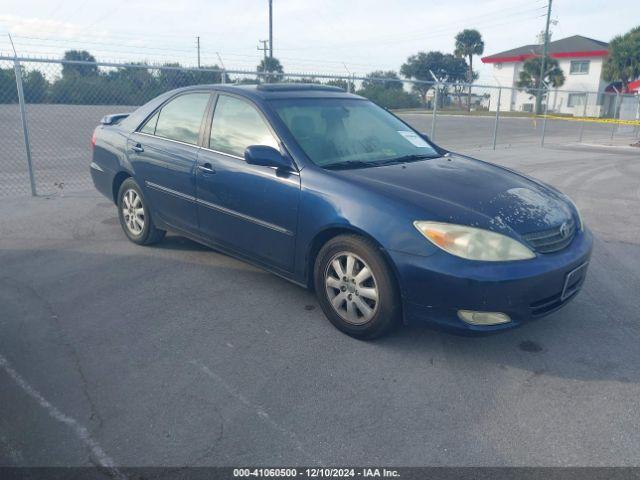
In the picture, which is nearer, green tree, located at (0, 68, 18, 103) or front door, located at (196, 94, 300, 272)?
front door, located at (196, 94, 300, 272)

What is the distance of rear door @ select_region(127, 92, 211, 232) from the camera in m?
4.68

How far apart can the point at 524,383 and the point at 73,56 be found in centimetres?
1778

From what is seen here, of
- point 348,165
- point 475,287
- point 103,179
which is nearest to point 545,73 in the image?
point 103,179

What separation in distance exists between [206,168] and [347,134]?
117 cm

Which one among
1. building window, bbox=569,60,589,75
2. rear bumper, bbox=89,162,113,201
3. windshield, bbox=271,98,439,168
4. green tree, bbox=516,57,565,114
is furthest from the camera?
building window, bbox=569,60,589,75

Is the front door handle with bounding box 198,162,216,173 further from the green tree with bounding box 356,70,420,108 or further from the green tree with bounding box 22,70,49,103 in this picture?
Result: the green tree with bounding box 356,70,420,108

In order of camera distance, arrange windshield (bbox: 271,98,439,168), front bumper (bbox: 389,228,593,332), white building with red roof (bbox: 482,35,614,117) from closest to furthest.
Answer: front bumper (bbox: 389,228,593,332) → windshield (bbox: 271,98,439,168) → white building with red roof (bbox: 482,35,614,117)

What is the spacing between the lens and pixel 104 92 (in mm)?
10094

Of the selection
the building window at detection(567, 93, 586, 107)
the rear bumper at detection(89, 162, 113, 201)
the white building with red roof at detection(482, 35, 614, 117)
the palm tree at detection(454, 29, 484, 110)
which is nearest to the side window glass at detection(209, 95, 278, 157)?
the rear bumper at detection(89, 162, 113, 201)

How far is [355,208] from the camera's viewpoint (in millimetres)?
3496

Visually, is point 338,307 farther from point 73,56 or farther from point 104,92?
point 73,56

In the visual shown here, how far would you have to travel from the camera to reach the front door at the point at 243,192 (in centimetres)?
394

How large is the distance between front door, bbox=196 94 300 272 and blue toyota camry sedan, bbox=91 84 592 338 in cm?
1

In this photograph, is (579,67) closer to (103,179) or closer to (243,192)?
(103,179)
